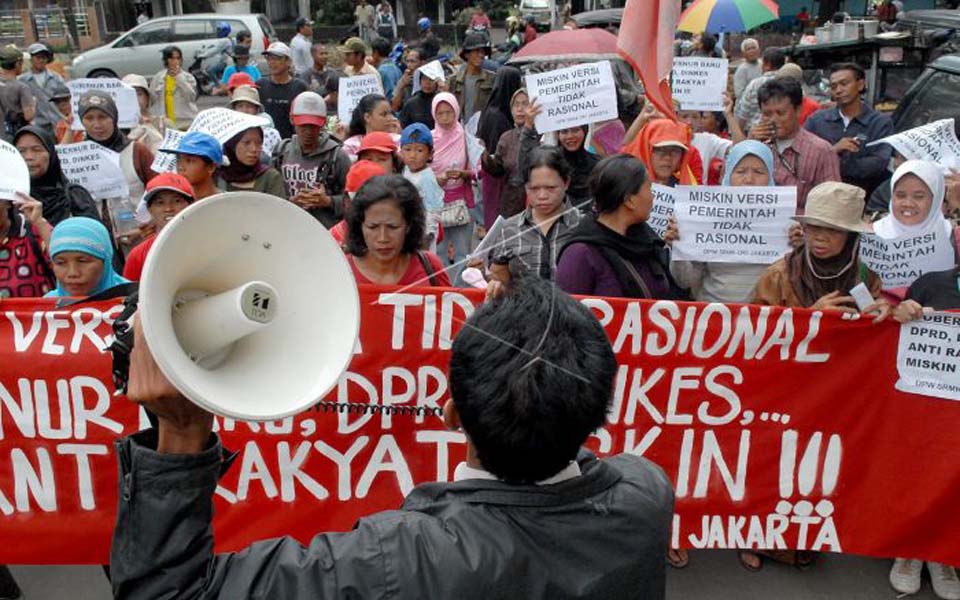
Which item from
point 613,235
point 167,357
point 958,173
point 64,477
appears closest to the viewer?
point 167,357

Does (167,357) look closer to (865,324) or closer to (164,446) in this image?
(164,446)

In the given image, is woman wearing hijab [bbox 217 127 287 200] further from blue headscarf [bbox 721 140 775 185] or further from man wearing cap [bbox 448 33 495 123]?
man wearing cap [bbox 448 33 495 123]

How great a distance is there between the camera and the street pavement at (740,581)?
12.0ft

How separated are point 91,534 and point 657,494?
2.56 metres

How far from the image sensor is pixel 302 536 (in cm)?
345

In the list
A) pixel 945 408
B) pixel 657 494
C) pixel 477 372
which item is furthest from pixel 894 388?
pixel 477 372

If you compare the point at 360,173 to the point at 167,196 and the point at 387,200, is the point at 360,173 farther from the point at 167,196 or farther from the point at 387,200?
the point at 387,200

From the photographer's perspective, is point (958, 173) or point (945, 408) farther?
point (958, 173)

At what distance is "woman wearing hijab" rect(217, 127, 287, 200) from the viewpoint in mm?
5102

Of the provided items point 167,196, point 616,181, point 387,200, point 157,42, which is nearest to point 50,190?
point 167,196

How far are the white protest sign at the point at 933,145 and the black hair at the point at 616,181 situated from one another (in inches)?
65.8

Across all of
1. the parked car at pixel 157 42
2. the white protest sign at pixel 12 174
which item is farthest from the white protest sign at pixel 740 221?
the parked car at pixel 157 42

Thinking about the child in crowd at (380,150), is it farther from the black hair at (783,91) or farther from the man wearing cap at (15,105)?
the man wearing cap at (15,105)

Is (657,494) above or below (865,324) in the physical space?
above
